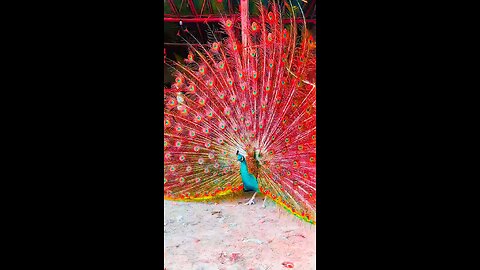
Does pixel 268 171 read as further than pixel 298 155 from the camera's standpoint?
Yes

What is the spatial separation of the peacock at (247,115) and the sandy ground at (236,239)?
0.12 metres

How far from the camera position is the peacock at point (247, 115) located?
2.06 metres

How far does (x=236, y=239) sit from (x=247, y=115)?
93cm

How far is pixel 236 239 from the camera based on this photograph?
81.7 inches

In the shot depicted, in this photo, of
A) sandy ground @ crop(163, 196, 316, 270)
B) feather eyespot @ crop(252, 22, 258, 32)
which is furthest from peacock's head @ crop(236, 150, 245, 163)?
feather eyespot @ crop(252, 22, 258, 32)

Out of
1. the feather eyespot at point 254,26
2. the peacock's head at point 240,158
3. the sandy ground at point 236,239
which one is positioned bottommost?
the sandy ground at point 236,239

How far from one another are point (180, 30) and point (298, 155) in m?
1.21

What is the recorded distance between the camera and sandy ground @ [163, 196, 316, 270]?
6.41ft

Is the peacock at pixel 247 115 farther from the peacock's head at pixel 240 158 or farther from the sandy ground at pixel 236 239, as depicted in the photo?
the sandy ground at pixel 236 239

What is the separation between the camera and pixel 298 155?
2.22 m

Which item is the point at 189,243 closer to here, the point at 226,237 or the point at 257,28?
the point at 226,237

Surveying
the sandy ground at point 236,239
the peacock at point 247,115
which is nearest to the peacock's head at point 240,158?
the peacock at point 247,115

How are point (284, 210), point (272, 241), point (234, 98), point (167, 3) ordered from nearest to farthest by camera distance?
point (167, 3) < point (272, 241) < point (284, 210) < point (234, 98)

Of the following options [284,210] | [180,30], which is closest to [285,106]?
[284,210]
